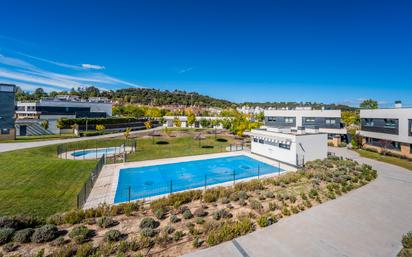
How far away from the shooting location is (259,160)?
2602 centimetres

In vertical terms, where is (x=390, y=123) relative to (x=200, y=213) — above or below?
above

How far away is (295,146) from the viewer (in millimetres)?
22500

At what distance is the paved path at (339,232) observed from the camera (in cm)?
783

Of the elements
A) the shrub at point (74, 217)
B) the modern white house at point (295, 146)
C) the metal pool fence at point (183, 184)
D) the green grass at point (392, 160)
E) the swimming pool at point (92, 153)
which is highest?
the modern white house at point (295, 146)

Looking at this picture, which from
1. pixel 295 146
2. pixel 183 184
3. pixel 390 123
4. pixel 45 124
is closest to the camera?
pixel 183 184

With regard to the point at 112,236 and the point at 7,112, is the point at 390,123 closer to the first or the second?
the point at 112,236

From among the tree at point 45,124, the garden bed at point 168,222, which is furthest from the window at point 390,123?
the tree at point 45,124

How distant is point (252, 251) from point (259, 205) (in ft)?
13.6

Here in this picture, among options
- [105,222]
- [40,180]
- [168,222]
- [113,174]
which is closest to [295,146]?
[168,222]

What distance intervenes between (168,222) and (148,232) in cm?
154

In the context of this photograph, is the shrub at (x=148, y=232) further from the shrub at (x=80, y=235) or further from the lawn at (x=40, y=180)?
the lawn at (x=40, y=180)

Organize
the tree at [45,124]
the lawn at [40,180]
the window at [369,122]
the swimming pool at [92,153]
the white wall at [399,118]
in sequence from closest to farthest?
the lawn at [40,180] → the white wall at [399,118] → the swimming pool at [92,153] → the window at [369,122] → the tree at [45,124]

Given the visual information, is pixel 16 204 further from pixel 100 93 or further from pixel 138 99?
pixel 100 93

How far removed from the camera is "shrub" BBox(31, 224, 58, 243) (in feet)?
26.1
